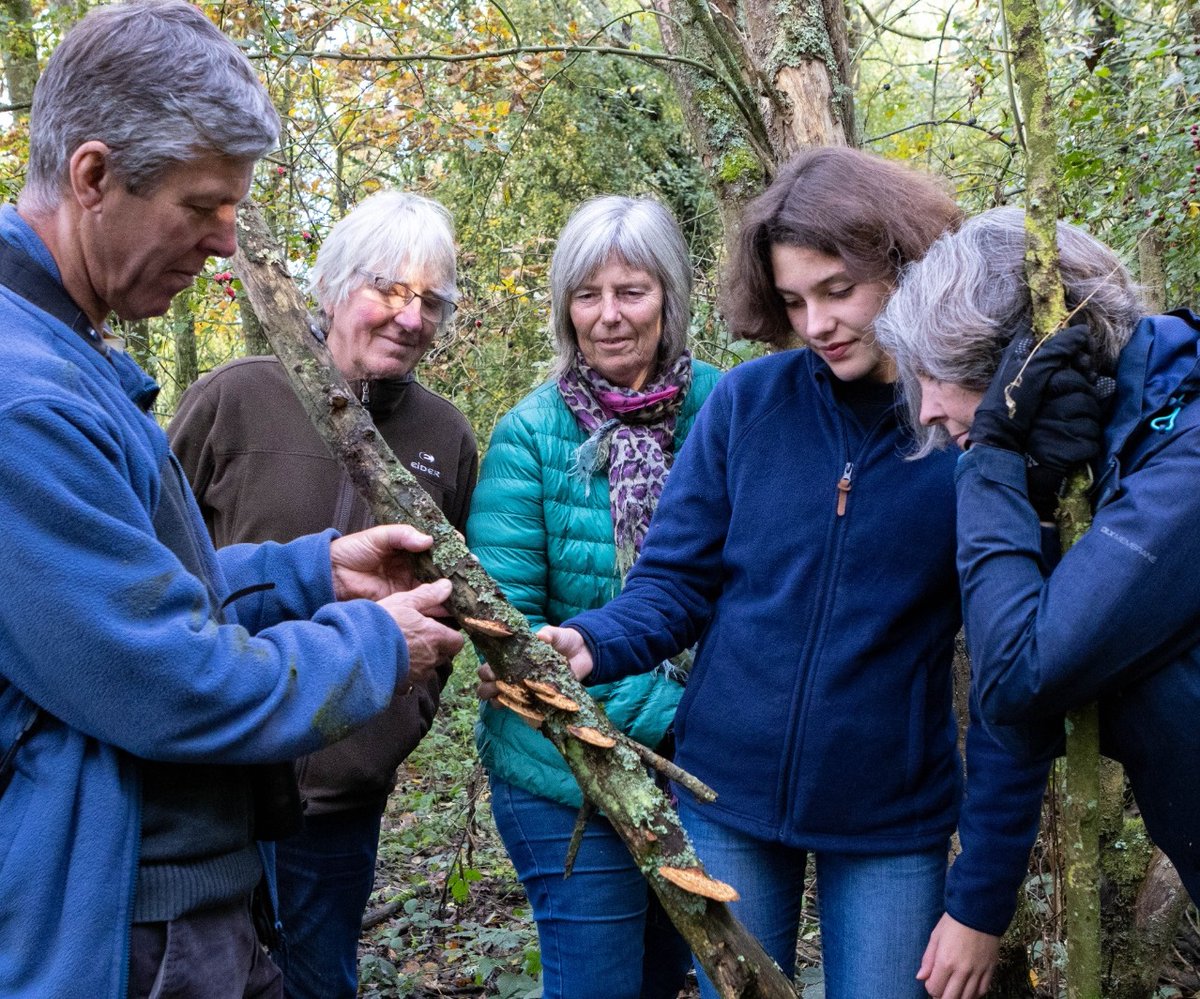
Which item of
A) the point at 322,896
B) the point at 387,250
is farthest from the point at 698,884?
the point at 387,250

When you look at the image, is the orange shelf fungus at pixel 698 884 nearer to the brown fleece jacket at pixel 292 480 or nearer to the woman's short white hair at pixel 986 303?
the woman's short white hair at pixel 986 303

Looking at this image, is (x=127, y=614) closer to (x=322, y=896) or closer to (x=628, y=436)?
(x=628, y=436)

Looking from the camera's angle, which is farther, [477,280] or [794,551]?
[477,280]

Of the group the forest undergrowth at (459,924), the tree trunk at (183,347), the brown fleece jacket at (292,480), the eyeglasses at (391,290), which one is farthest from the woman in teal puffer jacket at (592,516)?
the tree trunk at (183,347)

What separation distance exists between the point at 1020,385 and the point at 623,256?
135 centimetres

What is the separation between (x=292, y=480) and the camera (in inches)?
106

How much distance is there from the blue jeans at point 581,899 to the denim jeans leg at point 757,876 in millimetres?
264

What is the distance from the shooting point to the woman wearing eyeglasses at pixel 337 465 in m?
2.67

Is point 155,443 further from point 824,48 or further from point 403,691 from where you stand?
point 824,48

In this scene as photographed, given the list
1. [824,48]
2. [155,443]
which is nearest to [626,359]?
[824,48]

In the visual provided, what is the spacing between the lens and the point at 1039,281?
5.65 ft

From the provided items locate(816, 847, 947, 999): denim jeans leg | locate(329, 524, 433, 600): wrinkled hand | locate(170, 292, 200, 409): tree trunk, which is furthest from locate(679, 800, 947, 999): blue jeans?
locate(170, 292, 200, 409): tree trunk

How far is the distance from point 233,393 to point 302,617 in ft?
3.28

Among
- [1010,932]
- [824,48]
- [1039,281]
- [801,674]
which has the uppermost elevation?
[824,48]
